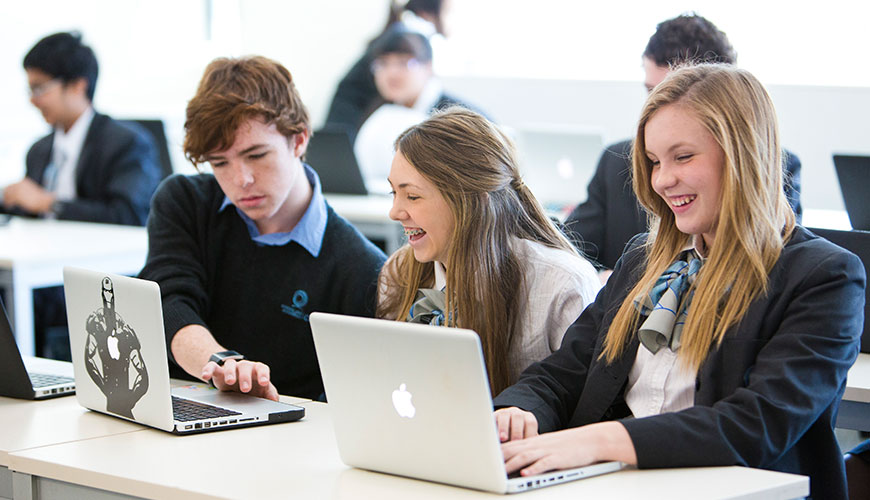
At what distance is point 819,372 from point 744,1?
13.7 ft

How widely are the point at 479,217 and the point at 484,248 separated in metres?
0.06

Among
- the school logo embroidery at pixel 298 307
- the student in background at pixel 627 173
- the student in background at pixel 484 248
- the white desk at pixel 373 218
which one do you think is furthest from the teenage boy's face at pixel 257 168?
the white desk at pixel 373 218

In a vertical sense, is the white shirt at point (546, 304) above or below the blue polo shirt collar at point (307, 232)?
below

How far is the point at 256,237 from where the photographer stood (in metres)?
2.49

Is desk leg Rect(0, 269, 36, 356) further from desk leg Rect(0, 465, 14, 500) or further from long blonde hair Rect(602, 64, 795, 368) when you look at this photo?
long blonde hair Rect(602, 64, 795, 368)

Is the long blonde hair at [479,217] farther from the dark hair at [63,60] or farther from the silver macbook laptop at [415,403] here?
the dark hair at [63,60]

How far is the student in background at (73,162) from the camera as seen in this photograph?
14.5ft

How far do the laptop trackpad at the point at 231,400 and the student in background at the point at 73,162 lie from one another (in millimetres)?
2246

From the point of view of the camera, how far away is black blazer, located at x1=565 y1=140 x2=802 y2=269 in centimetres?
306

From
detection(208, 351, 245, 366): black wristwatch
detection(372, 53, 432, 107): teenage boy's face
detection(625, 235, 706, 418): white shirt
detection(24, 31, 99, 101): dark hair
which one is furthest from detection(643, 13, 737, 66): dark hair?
detection(372, 53, 432, 107): teenage boy's face

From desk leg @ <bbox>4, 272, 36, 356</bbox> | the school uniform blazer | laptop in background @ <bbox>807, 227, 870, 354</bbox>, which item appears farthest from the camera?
desk leg @ <bbox>4, 272, 36, 356</bbox>

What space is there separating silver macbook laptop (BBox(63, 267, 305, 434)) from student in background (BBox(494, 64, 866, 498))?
486 millimetres

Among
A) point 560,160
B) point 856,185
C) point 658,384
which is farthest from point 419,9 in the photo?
point 658,384

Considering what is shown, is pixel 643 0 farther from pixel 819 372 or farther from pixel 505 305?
pixel 819 372
